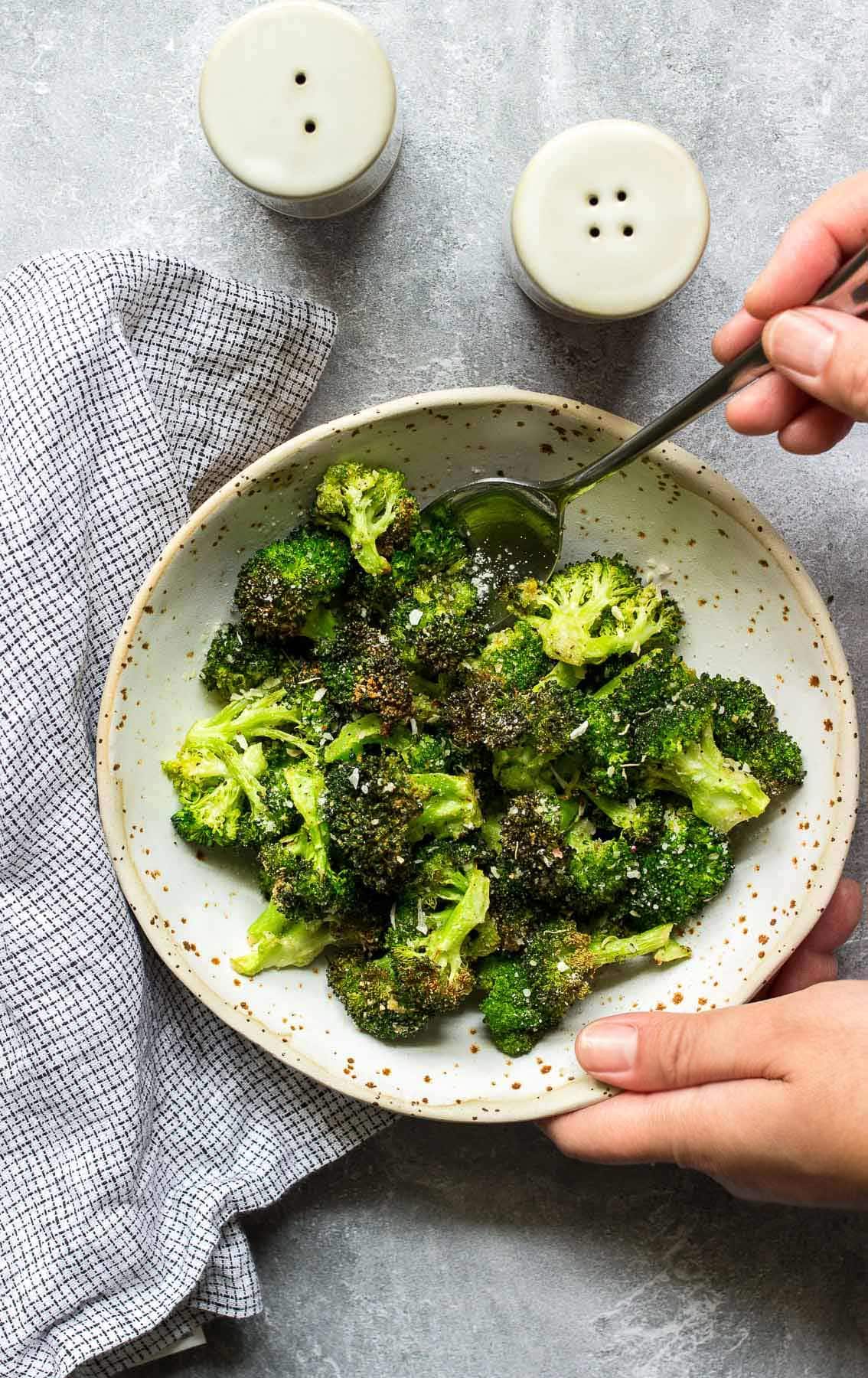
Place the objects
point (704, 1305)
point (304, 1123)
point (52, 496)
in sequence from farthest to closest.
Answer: point (704, 1305) → point (304, 1123) → point (52, 496)

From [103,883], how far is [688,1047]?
1294mm

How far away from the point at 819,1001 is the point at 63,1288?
5.83ft

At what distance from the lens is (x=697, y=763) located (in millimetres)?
2256

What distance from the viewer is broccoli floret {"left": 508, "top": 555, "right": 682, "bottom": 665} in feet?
7.54

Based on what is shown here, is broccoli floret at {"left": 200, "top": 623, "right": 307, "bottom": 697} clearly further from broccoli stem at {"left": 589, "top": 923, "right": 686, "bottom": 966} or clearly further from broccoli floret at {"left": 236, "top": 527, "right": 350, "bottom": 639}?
broccoli stem at {"left": 589, "top": 923, "right": 686, "bottom": 966}

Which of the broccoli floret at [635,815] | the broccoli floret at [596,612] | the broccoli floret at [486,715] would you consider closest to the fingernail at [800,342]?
the broccoli floret at [596,612]

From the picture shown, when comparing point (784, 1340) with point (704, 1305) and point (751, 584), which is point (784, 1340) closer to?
point (704, 1305)

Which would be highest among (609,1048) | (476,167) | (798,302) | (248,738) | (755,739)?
(798,302)

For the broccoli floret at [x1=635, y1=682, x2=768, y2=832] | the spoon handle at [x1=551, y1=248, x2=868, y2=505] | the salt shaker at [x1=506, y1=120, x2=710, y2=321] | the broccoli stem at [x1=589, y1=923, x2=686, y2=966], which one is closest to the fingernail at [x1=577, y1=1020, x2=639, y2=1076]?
the broccoli stem at [x1=589, y1=923, x2=686, y2=966]

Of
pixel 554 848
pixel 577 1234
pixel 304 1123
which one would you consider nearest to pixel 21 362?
pixel 554 848

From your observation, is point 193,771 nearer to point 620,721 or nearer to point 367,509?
point 367,509

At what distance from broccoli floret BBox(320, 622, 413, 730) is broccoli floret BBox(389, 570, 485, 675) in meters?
0.04

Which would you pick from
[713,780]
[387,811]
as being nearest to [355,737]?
[387,811]

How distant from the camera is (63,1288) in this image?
2.37 m
